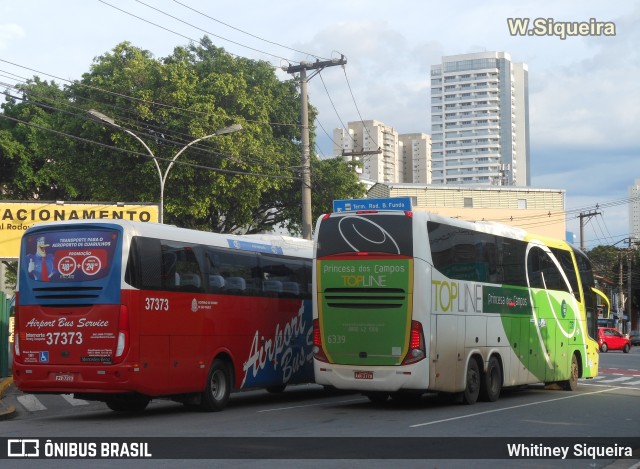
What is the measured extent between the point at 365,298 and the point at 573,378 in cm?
926

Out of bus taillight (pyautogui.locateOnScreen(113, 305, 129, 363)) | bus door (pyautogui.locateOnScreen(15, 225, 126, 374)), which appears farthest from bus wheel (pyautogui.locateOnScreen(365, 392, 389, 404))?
bus door (pyautogui.locateOnScreen(15, 225, 126, 374))

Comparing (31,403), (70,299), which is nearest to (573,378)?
(31,403)

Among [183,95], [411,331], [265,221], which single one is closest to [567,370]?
[411,331]

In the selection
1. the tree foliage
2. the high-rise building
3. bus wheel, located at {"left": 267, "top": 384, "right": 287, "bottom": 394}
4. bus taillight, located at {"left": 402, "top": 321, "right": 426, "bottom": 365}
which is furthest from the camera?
the high-rise building

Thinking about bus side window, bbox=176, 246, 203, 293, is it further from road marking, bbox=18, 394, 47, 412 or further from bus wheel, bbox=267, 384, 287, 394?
road marking, bbox=18, 394, 47, 412

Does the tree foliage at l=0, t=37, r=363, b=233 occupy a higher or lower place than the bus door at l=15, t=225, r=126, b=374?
higher

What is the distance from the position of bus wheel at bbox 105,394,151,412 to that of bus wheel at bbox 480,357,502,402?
6843mm

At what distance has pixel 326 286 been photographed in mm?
17812

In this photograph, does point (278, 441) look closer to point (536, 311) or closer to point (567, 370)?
point (536, 311)

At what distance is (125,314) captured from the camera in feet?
49.8

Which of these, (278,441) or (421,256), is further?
(421,256)

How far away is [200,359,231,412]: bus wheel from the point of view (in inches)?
681

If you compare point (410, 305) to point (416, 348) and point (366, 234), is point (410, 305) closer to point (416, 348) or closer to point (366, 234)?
point (416, 348)
